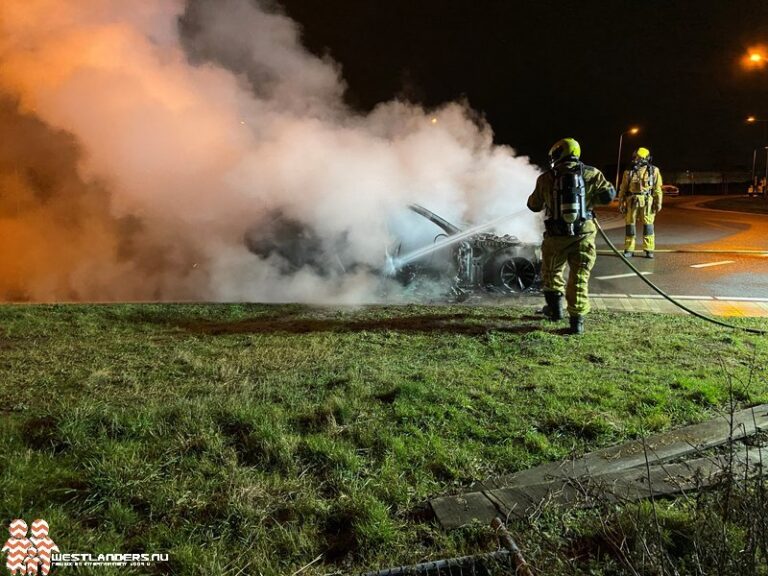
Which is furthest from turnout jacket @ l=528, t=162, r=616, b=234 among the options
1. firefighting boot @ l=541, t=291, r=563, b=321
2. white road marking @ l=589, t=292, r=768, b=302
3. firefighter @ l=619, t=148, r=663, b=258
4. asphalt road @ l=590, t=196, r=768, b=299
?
firefighter @ l=619, t=148, r=663, b=258

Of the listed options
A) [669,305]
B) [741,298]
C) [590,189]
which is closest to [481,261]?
[590,189]

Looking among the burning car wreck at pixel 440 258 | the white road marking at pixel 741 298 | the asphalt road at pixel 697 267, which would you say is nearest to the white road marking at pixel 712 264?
the asphalt road at pixel 697 267

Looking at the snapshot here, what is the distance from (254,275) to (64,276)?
3.45 metres

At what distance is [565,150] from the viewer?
5777 mm

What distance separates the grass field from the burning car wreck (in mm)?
1696

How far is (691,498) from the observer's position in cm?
273

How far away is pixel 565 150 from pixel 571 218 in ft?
2.49

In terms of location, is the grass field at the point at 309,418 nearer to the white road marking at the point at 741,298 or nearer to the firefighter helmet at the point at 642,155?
the white road marking at the point at 741,298

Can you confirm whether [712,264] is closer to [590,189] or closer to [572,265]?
[590,189]

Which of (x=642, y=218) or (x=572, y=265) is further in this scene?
(x=642, y=218)

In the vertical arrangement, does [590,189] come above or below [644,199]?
below

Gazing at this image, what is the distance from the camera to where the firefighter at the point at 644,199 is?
419 inches

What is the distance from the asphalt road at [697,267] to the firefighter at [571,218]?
250 centimetres

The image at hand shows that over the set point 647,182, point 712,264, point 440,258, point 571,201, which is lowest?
point 712,264
